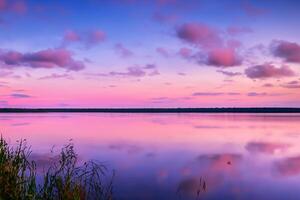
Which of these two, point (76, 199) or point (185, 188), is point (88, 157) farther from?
point (76, 199)

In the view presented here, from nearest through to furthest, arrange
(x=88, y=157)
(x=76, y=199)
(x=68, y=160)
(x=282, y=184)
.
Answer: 1. (x=76, y=199)
2. (x=68, y=160)
3. (x=282, y=184)
4. (x=88, y=157)

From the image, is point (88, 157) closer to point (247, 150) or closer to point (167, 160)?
point (167, 160)

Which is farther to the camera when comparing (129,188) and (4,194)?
(129,188)

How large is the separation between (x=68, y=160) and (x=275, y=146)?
20.2 meters

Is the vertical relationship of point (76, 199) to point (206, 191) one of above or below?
above

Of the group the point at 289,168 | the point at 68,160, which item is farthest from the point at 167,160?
the point at 68,160

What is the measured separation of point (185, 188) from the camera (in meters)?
12.0

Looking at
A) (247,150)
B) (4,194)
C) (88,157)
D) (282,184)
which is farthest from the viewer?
(247,150)

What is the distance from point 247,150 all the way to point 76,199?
1796 cm

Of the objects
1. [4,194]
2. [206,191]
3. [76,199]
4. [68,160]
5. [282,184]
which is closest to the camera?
[76,199]

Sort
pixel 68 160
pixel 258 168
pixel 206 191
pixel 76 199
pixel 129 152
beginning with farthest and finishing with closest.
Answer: pixel 129 152 → pixel 258 168 → pixel 206 191 → pixel 68 160 → pixel 76 199

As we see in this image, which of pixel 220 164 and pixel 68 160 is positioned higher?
pixel 68 160

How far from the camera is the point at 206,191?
11.6m

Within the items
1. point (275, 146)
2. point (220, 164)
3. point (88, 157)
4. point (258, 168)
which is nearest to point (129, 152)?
point (88, 157)
